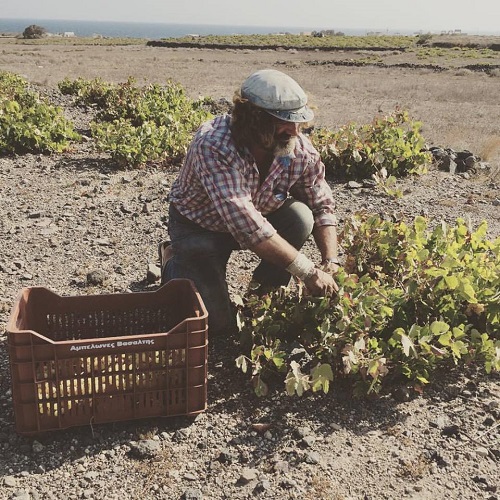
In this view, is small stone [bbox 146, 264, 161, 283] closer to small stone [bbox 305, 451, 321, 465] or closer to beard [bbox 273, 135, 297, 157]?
beard [bbox 273, 135, 297, 157]

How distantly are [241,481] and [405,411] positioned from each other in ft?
3.05

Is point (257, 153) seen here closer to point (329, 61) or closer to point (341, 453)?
point (341, 453)

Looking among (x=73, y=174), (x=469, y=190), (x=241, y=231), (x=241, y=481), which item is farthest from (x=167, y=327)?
(x=469, y=190)

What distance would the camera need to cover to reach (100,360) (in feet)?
8.60

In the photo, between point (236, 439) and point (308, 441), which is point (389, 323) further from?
point (236, 439)

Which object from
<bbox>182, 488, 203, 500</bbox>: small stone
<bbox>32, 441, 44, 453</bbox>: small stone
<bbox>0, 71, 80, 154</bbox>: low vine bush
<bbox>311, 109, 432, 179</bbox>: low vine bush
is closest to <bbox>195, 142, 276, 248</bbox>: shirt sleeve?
<bbox>182, 488, 203, 500</bbox>: small stone

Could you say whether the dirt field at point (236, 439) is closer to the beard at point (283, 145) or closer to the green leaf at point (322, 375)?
the green leaf at point (322, 375)

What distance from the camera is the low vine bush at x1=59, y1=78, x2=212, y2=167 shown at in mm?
7043

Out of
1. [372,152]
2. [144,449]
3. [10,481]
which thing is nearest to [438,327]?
[144,449]

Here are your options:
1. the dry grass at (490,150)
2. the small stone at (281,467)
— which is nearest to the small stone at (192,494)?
the small stone at (281,467)

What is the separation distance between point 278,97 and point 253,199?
2.30 ft

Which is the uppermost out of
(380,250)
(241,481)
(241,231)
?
(241,231)

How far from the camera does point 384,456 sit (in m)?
2.75

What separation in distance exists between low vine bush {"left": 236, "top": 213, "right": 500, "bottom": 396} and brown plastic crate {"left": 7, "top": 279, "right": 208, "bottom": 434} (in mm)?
383
